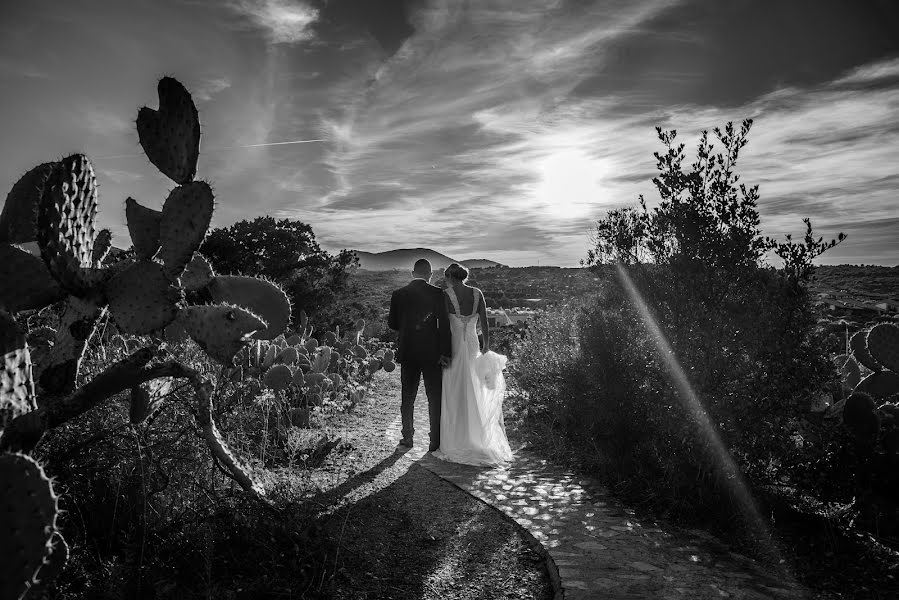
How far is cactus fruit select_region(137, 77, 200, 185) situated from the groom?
335 centimetres

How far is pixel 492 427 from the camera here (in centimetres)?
600

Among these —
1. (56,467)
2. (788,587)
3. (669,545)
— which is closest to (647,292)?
(669,545)

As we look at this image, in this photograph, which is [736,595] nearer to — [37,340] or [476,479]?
[476,479]

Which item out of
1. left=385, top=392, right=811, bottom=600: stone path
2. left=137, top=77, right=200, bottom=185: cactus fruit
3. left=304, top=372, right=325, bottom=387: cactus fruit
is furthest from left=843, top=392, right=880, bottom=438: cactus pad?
left=304, top=372, right=325, bottom=387: cactus fruit

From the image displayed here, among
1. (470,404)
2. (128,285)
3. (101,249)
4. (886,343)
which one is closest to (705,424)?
(886,343)

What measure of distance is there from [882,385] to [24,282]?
241 inches

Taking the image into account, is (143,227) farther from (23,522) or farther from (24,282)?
(23,522)

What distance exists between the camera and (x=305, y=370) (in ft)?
25.9

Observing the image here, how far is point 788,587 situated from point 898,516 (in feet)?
4.60

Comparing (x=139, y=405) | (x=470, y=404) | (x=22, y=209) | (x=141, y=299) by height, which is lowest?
(x=470, y=404)

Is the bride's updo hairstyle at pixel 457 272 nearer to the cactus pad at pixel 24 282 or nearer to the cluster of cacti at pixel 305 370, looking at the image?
the cluster of cacti at pixel 305 370

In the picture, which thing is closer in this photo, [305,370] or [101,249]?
[101,249]

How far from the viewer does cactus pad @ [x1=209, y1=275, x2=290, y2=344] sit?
371 cm

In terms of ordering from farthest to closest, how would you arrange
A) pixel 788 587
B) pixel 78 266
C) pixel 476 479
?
pixel 476 479 → pixel 788 587 → pixel 78 266
